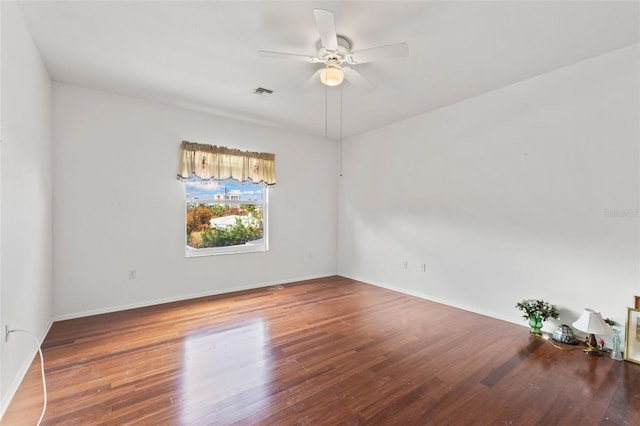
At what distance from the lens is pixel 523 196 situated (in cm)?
319

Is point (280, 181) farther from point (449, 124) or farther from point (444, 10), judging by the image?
point (444, 10)

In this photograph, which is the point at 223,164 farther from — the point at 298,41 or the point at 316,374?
the point at 316,374

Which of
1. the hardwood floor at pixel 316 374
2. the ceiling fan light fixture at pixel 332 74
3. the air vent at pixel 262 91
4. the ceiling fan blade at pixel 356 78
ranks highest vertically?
the air vent at pixel 262 91

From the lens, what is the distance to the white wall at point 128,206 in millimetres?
3307

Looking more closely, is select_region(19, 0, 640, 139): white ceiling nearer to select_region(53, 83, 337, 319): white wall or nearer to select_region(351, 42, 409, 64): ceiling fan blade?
select_region(351, 42, 409, 64): ceiling fan blade

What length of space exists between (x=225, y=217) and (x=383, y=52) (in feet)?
11.0

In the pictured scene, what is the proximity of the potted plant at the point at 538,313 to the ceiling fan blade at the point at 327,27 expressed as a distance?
3169 mm

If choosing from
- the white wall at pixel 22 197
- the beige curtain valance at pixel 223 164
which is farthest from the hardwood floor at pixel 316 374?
the beige curtain valance at pixel 223 164

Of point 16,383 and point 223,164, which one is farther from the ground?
point 223,164

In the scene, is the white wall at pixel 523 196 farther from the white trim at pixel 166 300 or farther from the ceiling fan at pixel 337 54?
the ceiling fan at pixel 337 54

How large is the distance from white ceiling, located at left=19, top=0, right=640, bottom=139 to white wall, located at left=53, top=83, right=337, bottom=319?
0.36 metres

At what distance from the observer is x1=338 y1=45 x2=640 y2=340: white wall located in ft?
8.58

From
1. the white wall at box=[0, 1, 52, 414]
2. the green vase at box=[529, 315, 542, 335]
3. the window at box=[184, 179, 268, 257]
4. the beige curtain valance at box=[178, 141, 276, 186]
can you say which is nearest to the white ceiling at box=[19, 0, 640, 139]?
the white wall at box=[0, 1, 52, 414]

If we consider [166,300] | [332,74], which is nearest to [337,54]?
[332,74]
